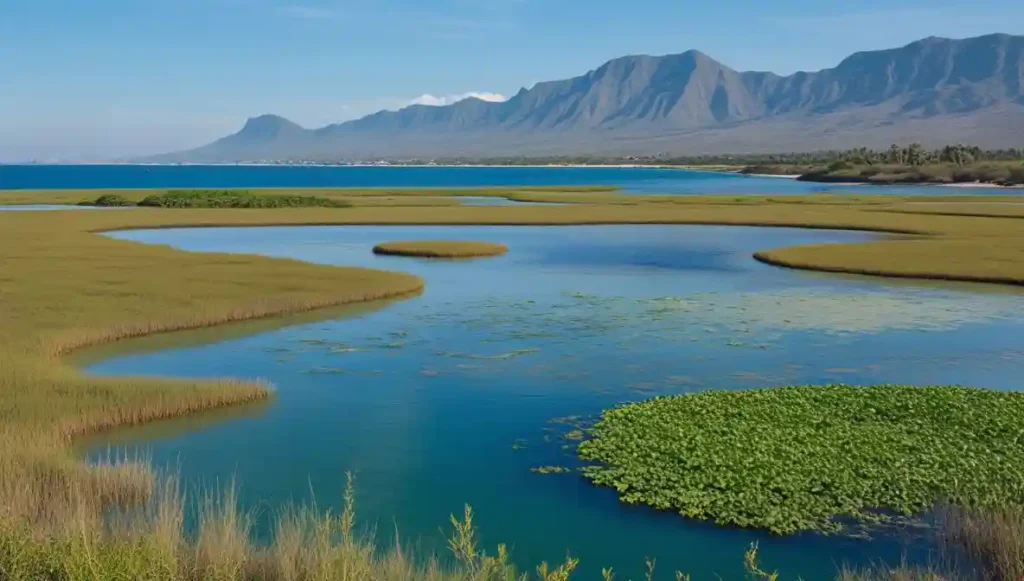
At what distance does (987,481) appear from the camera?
44.2ft

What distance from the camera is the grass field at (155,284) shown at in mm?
13258

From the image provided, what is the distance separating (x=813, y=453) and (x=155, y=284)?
73.2 feet

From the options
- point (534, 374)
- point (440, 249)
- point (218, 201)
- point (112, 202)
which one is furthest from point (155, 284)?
point (112, 202)

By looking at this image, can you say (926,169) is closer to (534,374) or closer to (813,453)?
(534,374)

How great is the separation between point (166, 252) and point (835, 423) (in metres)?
32.0

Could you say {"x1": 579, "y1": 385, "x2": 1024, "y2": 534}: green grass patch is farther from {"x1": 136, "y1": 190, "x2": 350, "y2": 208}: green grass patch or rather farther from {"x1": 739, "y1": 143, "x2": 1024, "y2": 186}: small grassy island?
{"x1": 739, "y1": 143, "x2": 1024, "y2": 186}: small grassy island

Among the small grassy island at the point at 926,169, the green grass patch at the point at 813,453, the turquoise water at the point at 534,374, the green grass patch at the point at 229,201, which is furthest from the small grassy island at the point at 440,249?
the small grassy island at the point at 926,169

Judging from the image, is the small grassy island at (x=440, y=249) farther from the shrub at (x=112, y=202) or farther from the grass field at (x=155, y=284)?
the shrub at (x=112, y=202)

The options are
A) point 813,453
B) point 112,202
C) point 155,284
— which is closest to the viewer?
point 813,453

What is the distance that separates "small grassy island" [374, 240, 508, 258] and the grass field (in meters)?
7.34

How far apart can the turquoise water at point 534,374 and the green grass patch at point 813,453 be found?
0.60m

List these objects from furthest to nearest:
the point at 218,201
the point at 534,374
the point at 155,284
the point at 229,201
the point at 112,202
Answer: the point at 112,202
the point at 218,201
the point at 229,201
the point at 155,284
the point at 534,374

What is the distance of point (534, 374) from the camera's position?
66.6ft

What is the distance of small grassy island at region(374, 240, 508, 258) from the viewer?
4309 centimetres
